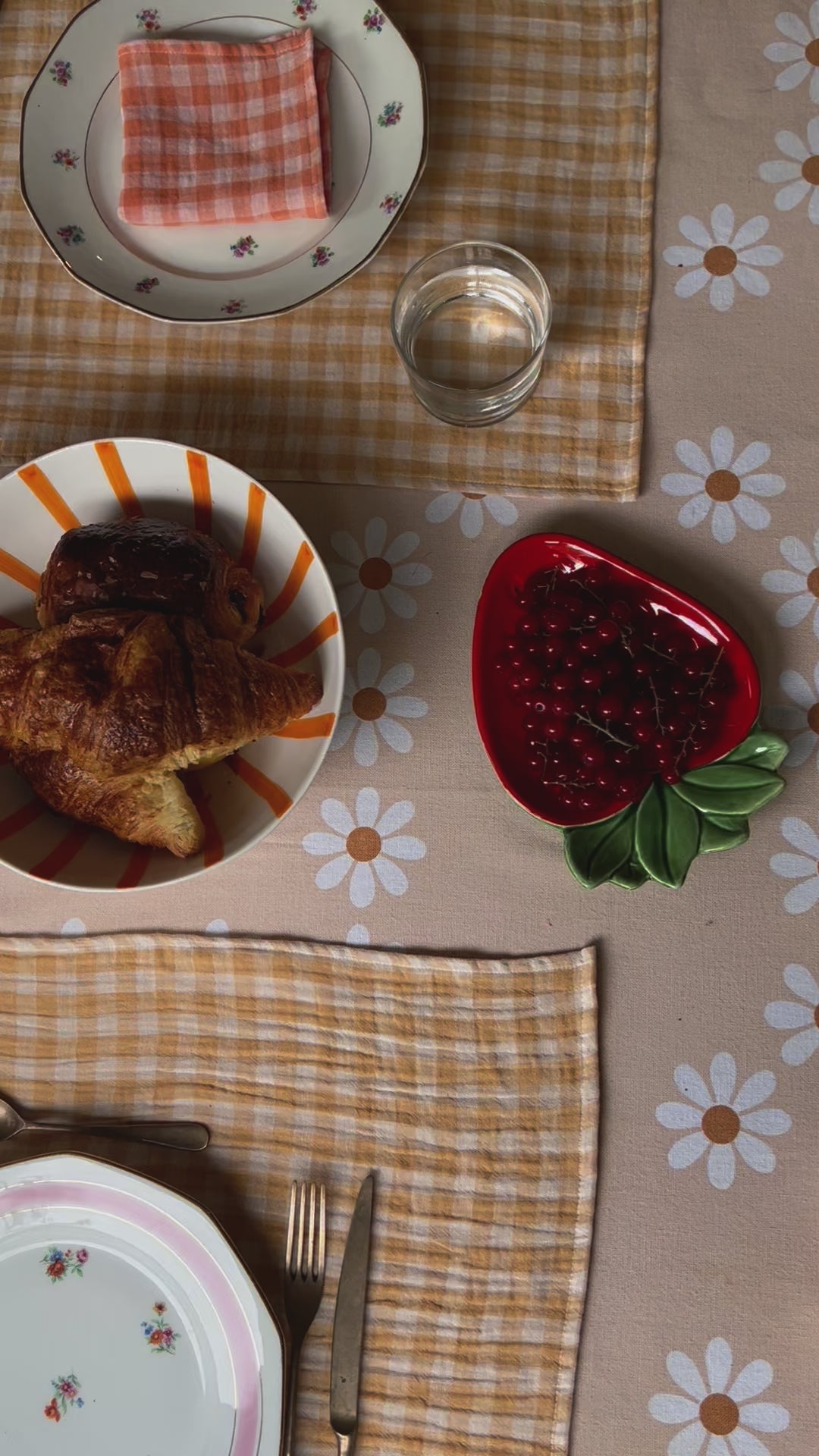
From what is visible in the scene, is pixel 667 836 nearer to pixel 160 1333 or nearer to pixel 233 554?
pixel 233 554

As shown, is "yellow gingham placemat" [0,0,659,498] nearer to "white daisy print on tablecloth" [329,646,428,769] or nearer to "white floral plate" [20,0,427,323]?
"white floral plate" [20,0,427,323]

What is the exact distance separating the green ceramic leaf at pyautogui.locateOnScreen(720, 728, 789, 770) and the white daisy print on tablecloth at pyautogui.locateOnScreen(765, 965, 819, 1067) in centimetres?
17

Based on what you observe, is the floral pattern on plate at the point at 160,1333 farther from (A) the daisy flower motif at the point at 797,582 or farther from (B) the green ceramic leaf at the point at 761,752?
(A) the daisy flower motif at the point at 797,582

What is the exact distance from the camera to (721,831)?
79 centimetres

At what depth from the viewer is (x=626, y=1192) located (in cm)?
80

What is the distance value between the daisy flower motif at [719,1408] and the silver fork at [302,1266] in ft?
0.94

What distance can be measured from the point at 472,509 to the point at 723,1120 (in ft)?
1.83

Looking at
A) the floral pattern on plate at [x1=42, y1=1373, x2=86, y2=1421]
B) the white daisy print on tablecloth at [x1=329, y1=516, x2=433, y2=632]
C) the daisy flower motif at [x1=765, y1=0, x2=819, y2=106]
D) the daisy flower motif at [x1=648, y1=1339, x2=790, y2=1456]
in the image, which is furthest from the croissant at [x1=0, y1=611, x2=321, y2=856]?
the daisy flower motif at [x1=765, y1=0, x2=819, y2=106]

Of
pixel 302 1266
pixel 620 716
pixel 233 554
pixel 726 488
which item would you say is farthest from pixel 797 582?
pixel 302 1266

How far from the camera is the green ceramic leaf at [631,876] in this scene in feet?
2.60

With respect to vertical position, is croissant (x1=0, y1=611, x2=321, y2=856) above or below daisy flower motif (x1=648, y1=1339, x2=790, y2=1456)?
above

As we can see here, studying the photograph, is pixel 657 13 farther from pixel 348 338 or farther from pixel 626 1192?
pixel 626 1192

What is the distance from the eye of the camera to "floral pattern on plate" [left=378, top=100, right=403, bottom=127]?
32.4 inches

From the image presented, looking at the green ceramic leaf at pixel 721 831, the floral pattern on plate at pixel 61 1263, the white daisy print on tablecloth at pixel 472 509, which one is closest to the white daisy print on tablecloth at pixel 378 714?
the white daisy print on tablecloth at pixel 472 509
